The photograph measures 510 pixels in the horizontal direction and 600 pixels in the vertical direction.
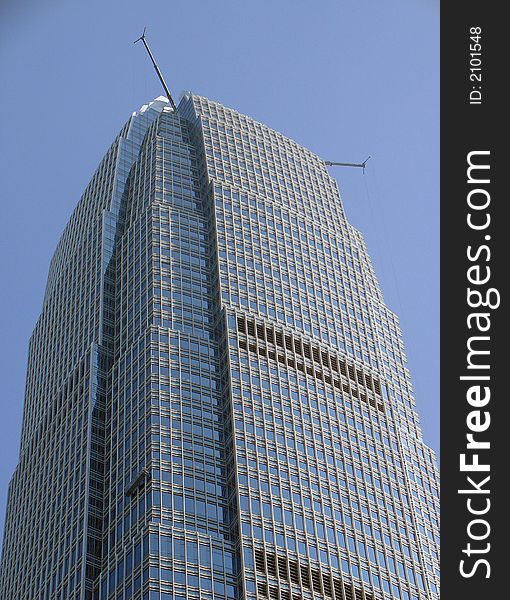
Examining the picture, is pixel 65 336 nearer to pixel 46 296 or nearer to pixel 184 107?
pixel 46 296

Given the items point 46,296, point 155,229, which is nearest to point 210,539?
point 155,229

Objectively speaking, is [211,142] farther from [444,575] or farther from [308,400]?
[444,575]

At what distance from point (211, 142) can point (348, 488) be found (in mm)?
63618

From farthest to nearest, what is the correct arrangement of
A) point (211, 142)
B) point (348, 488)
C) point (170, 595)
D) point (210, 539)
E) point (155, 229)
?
point (211, 142), point (155, 229), point (348, 488), point (210, 539), point (170, 595)

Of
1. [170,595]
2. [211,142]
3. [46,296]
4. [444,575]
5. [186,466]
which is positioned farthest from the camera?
[46,296]

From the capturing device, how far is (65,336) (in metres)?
164

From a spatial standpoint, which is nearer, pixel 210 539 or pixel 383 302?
pixel 210 539

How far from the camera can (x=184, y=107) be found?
189 metres

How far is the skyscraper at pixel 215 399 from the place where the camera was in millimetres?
118812

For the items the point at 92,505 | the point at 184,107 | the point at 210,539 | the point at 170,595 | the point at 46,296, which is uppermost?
the point at 184,107

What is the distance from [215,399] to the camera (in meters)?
134

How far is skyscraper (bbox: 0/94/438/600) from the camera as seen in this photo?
4678 inches

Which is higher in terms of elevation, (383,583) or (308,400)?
(308,400)

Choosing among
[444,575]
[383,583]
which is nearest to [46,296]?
[383,583]
